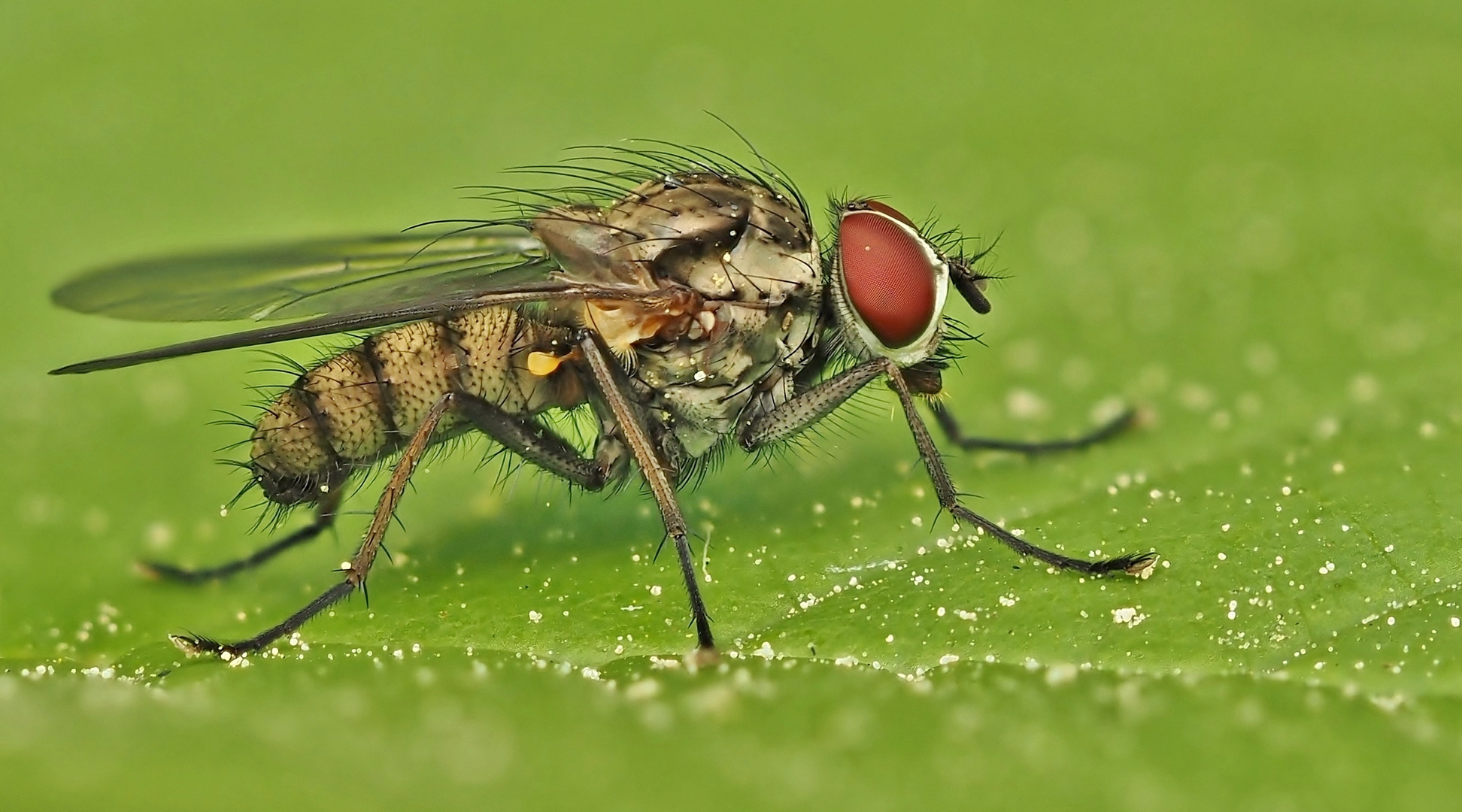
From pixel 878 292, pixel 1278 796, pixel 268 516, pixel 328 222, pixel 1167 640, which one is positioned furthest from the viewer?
pixel 328 222

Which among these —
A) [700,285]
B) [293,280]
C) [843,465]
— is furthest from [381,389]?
[843,465]

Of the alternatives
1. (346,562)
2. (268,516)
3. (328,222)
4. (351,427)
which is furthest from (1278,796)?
(328,222)

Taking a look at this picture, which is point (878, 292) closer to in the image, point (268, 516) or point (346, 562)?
point (346, 562)

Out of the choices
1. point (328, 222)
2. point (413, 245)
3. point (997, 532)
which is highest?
point (328, 222)

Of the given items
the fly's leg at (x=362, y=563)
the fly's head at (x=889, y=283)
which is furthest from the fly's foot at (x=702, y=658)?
the fly's head at (x=889, y=283)

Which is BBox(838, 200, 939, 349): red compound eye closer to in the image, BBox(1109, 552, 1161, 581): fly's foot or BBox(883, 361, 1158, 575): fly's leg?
BBox(883, 361, 1158, 575): fly's leg

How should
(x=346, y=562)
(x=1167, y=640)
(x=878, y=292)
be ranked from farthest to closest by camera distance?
1. (x=878, y=292)
2. (x=346, y=562)
3. (x=1167, y=640)

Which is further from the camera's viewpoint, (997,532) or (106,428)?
(106,428)
